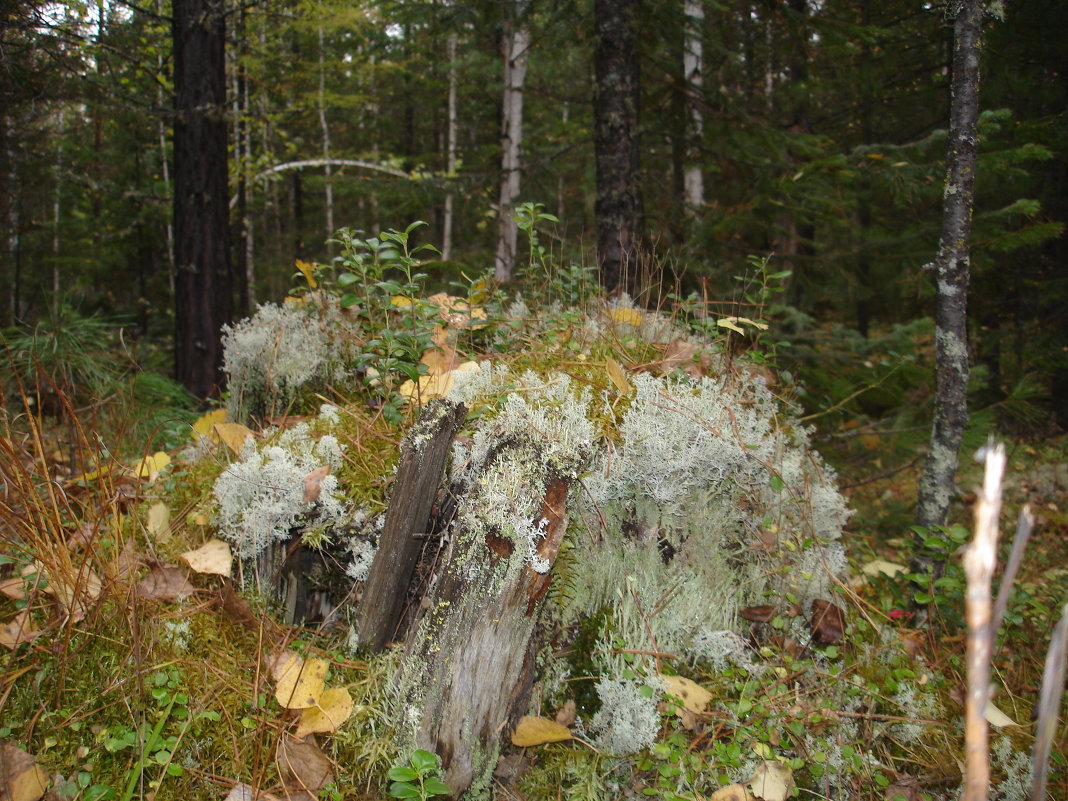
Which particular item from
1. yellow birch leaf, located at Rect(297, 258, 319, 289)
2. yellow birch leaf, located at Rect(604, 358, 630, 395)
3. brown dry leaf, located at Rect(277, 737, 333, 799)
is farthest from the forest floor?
yellow birch leaf, located at Rect(297, 258, 319, 289)

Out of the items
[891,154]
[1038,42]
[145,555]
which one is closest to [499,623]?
[145,555]

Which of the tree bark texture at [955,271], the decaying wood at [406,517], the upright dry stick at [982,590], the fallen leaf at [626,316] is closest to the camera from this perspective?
the upright dry stick at [982,590]

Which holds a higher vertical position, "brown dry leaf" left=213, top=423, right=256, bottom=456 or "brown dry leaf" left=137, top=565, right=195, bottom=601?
"brown dry leaf" left=213, top=423, right=256, bottom=456

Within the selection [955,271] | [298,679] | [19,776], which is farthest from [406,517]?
[955,271]

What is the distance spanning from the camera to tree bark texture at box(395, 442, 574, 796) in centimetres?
193

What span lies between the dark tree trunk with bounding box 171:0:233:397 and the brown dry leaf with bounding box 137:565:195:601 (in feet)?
9.50

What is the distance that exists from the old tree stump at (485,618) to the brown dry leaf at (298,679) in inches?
10.0

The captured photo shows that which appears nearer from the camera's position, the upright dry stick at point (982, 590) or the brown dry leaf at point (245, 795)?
the upright dry stick at point (982, 590)

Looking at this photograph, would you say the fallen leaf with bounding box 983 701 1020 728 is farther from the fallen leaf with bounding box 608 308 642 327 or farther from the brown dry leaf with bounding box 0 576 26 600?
the brown dry leaf with bounding box 0 576 26 600

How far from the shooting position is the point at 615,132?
482 cm

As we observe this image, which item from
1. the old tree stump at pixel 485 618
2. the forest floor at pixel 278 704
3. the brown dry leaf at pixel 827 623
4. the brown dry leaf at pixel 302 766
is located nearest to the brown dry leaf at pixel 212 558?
the forest floor at pixel 278 704

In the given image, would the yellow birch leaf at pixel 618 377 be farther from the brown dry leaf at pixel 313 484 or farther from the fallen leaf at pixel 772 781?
the fallen leaf at pixel 772 781

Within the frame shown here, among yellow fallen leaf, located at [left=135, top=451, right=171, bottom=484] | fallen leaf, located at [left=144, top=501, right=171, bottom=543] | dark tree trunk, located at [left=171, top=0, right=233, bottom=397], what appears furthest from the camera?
dark tree trunk, located at [left=171, top=0, right=233, bottom=397]

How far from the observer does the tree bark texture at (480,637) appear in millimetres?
1927
